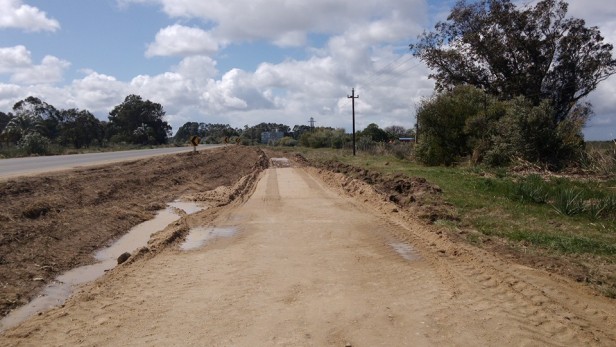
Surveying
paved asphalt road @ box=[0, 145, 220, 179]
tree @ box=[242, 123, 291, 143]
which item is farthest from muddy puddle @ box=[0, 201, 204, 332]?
tree @ box=[242, 123, 291, 143]

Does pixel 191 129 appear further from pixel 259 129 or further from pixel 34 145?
pixel 34 145

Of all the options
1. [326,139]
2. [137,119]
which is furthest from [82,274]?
[137,119]

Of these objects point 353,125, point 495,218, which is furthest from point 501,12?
point 495,218

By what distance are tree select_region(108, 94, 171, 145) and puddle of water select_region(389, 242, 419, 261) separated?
9598 centimetres

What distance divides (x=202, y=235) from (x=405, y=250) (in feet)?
14.0

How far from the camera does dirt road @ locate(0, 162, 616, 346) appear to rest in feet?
17.1

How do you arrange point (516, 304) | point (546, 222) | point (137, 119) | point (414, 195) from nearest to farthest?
point (516, 304)
point (546, 222)
point (414, 195)
point (137, 119)

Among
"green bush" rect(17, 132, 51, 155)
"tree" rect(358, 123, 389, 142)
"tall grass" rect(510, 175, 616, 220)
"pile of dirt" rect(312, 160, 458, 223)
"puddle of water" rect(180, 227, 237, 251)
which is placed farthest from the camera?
"tree" rect(358, 123, 389, 142)

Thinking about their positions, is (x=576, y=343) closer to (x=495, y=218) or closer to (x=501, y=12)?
(x=495, y=218)

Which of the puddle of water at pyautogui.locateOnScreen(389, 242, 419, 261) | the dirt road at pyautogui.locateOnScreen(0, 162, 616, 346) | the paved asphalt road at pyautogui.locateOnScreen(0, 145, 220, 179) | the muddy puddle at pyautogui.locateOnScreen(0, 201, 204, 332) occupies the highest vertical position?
the paved asphalt road at pyautogui.locateOnScreen(0, 145, 220, 179)

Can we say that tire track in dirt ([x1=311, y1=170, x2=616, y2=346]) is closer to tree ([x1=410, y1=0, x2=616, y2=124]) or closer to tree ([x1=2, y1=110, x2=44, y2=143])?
tree ([x1=410, y1=0, x2=616, y2=124])

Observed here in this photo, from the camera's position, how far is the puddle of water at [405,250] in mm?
8633

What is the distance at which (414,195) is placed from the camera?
1609cm

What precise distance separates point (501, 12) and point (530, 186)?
25.0 metres
